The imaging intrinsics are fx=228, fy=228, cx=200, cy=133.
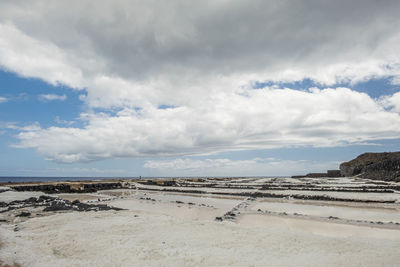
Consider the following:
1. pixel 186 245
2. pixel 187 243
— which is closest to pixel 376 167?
pixel 187 243

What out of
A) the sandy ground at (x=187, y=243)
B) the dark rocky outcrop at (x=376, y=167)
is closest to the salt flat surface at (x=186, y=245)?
the sandy ground at (x=187, y=243)

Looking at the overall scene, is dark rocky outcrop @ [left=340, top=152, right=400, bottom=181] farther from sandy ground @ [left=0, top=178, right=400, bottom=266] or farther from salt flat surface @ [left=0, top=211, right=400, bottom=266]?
salt flat surface @ [left=0, top=211, right=400, bottom=266]

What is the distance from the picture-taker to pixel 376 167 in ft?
206

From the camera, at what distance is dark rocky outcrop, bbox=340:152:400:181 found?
51781mm

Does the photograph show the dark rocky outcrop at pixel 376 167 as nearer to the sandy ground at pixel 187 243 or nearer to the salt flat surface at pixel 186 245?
the sandy ground at pixel 187 243

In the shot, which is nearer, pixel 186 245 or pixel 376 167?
pixel 186 245

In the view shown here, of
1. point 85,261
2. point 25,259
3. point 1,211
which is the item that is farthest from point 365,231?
point 1,211

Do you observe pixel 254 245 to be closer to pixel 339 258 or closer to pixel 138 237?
→ pixel 339 258

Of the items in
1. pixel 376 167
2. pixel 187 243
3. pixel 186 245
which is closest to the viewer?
pixel 186 245

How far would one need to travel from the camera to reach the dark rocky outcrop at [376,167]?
5178 cm

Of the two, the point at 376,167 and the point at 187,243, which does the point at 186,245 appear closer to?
the point at 187,243

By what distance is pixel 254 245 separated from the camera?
968cm

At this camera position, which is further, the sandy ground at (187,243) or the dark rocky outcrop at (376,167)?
the dark rocky outcrop at (376,167)

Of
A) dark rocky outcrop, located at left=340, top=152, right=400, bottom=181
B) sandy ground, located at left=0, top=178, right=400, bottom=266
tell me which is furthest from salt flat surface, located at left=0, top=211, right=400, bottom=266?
dark rocky outcrop, located at left=340, top=152, right=400, bottom=181
